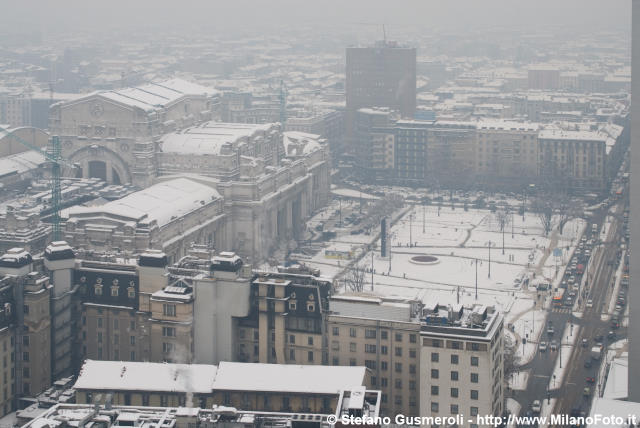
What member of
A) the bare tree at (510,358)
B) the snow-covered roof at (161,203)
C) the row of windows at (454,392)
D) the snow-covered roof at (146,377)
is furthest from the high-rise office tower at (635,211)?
the snow-covered roof at (161,203)

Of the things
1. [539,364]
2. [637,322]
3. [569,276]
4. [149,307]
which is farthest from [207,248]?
[569,276]

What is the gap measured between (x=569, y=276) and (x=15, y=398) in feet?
261

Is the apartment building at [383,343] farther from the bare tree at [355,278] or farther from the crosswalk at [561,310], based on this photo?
the bare tree at [355,278]

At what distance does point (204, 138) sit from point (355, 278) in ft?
126

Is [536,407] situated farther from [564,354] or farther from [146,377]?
[146,377]

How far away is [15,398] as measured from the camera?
100688mm

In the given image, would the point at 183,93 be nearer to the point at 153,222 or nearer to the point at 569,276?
the point at 153,222

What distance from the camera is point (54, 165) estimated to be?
481 ft

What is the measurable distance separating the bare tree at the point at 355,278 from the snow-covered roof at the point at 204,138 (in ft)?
90.3

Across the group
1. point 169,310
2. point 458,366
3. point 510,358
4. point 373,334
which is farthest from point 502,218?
point 458,366

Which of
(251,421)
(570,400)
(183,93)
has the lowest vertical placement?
(570,400)

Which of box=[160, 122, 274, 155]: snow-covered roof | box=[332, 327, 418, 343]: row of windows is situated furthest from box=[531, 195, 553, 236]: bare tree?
box=[332, 327, 418, 343]: row of windows

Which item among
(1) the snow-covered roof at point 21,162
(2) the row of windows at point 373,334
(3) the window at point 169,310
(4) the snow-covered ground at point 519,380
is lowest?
(4) the snow-covered ground at point 519,380

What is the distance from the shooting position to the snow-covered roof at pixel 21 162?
175 m
